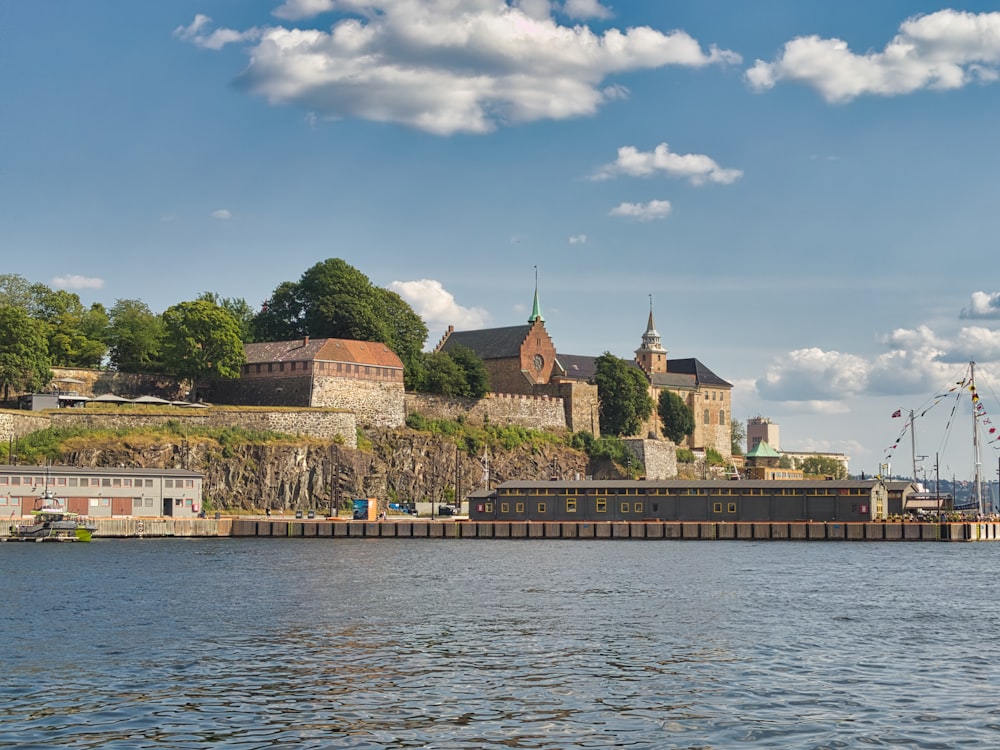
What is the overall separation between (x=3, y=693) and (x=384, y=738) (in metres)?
10.1

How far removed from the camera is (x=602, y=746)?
25.1 metres

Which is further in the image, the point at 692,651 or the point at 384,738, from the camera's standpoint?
the point at 692,651

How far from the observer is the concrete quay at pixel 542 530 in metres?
92.8

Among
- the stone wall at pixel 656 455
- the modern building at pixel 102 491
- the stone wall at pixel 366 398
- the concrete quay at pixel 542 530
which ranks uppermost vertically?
the stone wall at pixel 366 398

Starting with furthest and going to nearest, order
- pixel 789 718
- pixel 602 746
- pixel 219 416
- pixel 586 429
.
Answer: pixel 586 429
pixel 219 416
pixel 789 718
pixel 602 746

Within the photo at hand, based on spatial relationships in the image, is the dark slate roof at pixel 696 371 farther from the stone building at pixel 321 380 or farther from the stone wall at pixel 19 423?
the stone wall at pixel 19 423

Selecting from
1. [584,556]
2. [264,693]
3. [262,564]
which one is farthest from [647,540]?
[264,693]

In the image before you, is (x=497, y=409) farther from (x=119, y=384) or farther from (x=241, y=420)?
(x=119, y=384)

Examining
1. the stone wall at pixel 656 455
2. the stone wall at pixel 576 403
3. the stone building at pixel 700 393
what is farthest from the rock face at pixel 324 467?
the stone building at pixel 700 393

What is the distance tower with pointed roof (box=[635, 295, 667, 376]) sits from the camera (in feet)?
599

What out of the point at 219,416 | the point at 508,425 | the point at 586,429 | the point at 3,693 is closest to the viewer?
the point at 3,693

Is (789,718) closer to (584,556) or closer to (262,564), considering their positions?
(262,564)

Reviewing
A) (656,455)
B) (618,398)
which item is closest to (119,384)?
(618,398)

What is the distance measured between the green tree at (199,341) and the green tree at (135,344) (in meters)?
4.50
